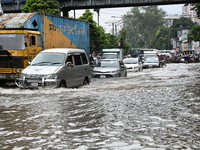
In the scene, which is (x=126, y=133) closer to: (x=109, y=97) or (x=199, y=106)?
(x=199, y=106)

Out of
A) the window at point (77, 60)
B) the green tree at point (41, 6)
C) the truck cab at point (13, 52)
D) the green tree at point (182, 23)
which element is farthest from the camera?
the green tree at point (182, 23)

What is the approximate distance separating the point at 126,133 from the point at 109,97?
17.6ft

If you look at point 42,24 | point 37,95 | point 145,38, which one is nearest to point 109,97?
point 37,95

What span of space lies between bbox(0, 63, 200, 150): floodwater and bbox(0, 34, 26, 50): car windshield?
4494 millimetres

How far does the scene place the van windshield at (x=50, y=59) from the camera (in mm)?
13930

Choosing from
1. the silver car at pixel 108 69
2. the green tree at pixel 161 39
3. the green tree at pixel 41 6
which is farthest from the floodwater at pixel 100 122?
the green tree at pixel 161 39

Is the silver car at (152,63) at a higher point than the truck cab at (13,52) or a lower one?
lower

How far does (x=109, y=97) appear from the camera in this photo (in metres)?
11.8

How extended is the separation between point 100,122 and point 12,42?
979cm

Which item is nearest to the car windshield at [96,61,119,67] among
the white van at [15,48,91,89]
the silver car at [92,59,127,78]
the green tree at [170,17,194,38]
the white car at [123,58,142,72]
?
the silver car at [92,59,127,78]

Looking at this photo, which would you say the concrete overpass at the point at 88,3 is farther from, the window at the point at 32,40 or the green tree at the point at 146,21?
the green tree at the point at 146,21

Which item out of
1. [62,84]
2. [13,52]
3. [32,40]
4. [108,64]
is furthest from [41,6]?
[62,84]

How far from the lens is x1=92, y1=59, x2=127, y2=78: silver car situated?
2064cm

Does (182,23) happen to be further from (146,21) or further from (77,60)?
(77,60)
